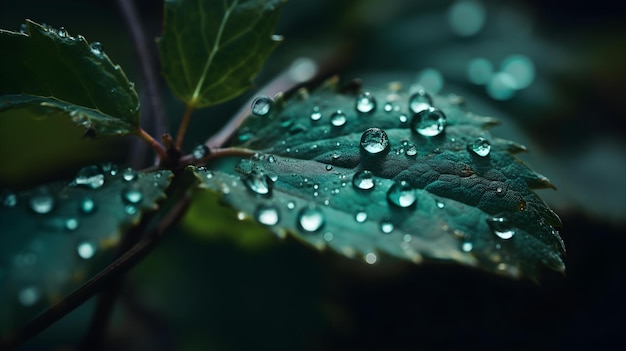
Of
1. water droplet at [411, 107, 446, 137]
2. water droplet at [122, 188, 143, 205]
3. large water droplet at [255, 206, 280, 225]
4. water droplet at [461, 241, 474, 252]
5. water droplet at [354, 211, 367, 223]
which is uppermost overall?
water droplet at [122, 188, 143, 205]

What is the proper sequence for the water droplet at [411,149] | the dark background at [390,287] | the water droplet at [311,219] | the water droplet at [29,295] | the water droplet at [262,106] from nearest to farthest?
the water droplet at [29,295]
the water droplet at [311,219]
the water droplet at [411,149]
the water droplet at [262,106]
the dark background at [390,287]

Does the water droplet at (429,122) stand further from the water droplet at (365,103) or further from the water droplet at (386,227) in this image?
the water droplet at (386,227)

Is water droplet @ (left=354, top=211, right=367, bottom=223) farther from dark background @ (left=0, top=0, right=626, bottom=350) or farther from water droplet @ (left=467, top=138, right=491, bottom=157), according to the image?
dark background @ (left=0, top=0, right=626, bottom=350)

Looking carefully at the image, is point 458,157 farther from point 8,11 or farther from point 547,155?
point 8,11

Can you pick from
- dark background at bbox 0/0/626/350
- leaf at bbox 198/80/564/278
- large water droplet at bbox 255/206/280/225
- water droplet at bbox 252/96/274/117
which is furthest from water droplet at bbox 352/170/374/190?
dark background at bbox 0/0/626/350

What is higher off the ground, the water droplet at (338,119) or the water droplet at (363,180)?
the water droplet at (363,180)

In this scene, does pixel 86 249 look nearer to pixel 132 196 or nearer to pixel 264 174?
pixel 132 196

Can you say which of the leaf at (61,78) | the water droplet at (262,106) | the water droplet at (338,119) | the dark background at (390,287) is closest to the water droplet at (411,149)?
the water droplet at (338,119)

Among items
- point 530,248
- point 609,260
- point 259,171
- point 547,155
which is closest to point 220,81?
point 259,171
